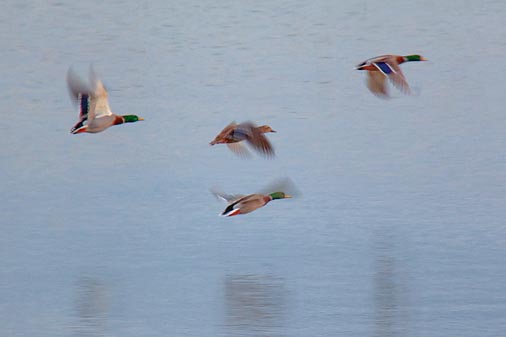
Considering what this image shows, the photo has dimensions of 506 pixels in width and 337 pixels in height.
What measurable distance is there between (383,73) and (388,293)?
2517mm

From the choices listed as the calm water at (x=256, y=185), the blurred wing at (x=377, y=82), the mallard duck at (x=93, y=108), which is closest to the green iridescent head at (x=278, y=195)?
the calm water at (x=256, y=185)

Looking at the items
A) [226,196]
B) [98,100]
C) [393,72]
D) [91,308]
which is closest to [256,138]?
[226,196]

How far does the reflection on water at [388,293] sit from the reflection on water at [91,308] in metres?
1.13

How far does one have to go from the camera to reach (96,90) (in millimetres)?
7566

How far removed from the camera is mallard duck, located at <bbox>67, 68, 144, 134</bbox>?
24.6 feet

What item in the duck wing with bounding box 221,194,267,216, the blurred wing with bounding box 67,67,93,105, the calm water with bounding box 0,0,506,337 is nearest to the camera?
the calm water with bounding box 0,0,506,337

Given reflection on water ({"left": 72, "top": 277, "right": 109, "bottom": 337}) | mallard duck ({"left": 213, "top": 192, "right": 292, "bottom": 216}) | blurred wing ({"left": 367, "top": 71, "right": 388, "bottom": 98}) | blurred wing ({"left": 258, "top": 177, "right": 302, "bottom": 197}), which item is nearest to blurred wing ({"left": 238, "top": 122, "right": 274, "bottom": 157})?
blurred wing ({"left": 258, "top": 177, "right": 302, "bottom": 197})

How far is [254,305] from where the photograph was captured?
5.70m

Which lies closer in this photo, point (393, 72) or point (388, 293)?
point (388, 293)

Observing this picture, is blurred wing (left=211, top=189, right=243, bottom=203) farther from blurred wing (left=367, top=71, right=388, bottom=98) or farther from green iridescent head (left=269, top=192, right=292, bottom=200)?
blurred wing (left=367, top=71, right=388, bottom=98)

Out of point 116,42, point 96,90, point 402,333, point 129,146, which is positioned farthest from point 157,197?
point 116,42

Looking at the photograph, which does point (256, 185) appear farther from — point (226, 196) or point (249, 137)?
point (226, 196)

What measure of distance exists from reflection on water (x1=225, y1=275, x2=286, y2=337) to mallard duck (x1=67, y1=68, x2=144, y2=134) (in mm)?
1728

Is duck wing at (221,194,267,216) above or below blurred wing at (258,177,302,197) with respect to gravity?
above
